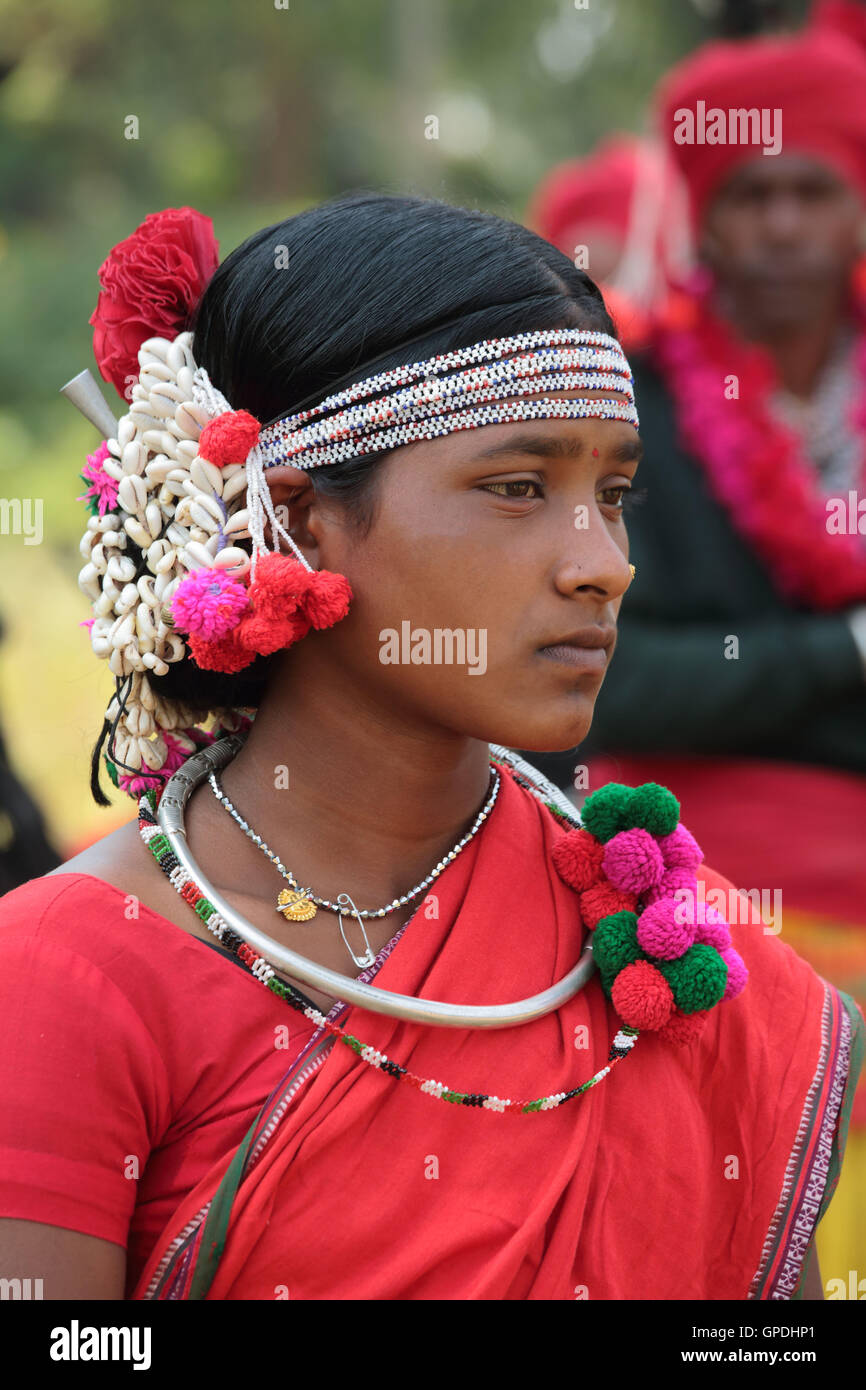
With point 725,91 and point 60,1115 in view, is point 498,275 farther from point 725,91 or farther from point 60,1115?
point 725,91

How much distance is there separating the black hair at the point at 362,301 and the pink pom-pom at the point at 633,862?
0.61m

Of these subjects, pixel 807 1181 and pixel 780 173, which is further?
pixel 780 173

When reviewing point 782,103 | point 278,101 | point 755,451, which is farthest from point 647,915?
point 278,101

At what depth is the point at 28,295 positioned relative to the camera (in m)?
12.4

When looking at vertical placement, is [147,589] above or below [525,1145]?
above

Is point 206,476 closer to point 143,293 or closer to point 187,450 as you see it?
point 187,450

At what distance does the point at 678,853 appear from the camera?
7.56ft

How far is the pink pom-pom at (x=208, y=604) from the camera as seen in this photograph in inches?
79.1

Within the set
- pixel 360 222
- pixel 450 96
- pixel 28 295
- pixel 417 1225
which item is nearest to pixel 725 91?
pixel 360 222

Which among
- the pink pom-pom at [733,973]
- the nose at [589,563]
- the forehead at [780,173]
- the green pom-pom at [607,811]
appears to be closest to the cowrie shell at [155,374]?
the nose at [589,563]

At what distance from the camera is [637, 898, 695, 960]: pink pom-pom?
84.3 inches

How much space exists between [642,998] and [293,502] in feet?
2.72

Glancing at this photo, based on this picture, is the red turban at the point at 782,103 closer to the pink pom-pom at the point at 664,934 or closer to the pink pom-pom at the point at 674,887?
the pink pom-pom at the point at 674,887

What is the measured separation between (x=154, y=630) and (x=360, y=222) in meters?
0.63
